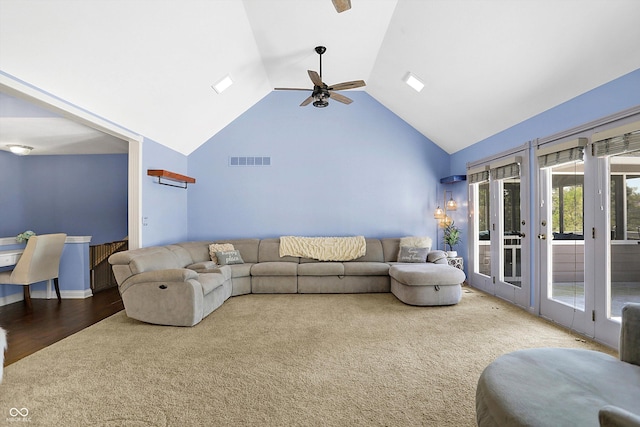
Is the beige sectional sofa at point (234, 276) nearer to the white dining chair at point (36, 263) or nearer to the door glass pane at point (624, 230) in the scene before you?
the white dining chair at point (36, 263)

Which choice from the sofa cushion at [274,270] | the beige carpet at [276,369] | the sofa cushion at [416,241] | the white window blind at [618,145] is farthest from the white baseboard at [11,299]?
the white window blind at [618,145]

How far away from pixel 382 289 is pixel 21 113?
5.62m

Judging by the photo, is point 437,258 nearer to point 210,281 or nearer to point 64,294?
point 210,281

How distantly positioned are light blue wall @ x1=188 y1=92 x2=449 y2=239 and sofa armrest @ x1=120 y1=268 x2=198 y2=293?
240 centimetres

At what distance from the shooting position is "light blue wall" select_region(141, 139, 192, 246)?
4602mm

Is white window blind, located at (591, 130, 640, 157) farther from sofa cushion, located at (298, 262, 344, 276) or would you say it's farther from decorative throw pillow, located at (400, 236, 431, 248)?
sofa cushion, located at (298, 262, 344, 276)

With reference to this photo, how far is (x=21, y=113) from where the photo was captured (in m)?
4.11

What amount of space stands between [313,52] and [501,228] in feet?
12.4

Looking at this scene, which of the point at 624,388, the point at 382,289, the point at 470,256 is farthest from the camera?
the point at 470,256

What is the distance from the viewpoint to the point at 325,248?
217 inches

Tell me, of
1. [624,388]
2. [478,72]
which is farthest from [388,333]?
[478,72]

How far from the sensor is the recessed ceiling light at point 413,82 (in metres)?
4.52

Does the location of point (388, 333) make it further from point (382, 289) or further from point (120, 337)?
point (120, 337)

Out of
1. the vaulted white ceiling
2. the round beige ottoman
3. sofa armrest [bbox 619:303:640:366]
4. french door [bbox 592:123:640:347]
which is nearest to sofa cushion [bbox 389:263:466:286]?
the round beige ottoman
